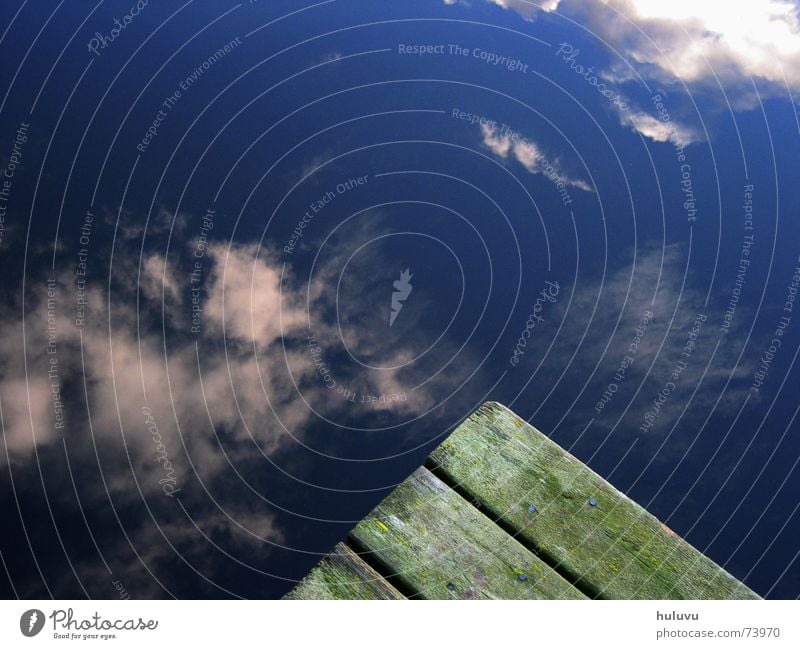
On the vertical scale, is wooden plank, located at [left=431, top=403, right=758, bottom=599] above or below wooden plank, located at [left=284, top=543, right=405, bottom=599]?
above

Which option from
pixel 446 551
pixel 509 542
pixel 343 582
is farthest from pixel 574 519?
pixel 343 582

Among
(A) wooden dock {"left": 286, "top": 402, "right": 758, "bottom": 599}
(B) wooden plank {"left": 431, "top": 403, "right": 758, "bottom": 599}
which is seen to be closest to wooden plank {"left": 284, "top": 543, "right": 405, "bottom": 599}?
(A) wooden dock {"left": 286, "top": 402, "right": 758, "bottom": 599}

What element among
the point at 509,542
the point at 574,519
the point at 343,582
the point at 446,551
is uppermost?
the point at 574,519

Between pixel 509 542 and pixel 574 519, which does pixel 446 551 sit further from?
pixel 574 519

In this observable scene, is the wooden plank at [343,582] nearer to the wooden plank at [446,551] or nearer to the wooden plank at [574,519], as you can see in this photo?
the wooden plank at [446,551]

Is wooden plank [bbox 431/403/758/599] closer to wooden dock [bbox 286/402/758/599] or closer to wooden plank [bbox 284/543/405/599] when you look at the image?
wooden dock [bbox 286/402/758/599]
